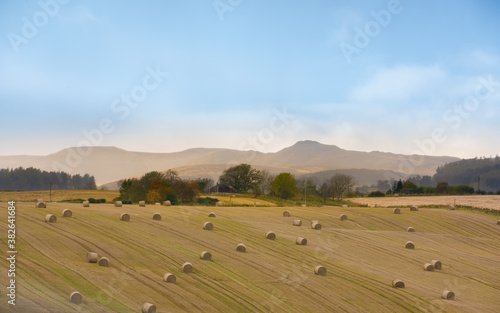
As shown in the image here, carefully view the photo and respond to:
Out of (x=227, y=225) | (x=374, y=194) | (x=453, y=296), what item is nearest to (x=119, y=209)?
(x=227, y=225)

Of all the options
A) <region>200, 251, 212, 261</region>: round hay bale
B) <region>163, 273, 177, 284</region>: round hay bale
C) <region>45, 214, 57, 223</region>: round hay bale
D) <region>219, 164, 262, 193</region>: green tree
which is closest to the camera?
<region>163, 273, 177, 284</region>: round hay bale

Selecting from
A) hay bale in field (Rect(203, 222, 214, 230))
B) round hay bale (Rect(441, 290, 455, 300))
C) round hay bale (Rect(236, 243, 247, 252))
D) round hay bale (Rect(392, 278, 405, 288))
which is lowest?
round hay bale (Rect(441, 290, 455, 300))

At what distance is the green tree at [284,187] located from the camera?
12725 centimetres

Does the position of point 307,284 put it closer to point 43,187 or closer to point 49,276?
point 49,276

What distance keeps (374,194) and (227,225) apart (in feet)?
401

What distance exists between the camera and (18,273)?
81.3 feet

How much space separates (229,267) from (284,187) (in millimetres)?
97716

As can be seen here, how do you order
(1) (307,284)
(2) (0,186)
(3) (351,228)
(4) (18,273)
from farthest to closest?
(2) (0,186) → (3) (351,228) → (1) (307,284) → (4) (18,273)

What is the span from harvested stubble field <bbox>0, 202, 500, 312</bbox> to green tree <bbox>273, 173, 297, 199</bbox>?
255 ft

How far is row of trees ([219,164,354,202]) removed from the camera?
129 metres

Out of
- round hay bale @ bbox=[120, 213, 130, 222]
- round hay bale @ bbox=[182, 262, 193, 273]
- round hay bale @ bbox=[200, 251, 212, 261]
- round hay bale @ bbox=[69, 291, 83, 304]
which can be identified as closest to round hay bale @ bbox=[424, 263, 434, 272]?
round hay bale @ bbox=[200, 251, 212, 261]

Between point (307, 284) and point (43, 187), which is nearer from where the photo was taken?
point (307, 284)

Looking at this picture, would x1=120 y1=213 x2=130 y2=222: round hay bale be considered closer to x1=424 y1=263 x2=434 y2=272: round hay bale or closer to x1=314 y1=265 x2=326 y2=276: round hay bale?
x1=314 y1=265 x2=326 y2=276: round hay bale

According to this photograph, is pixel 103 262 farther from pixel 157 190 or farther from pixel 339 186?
pixel 339 186
